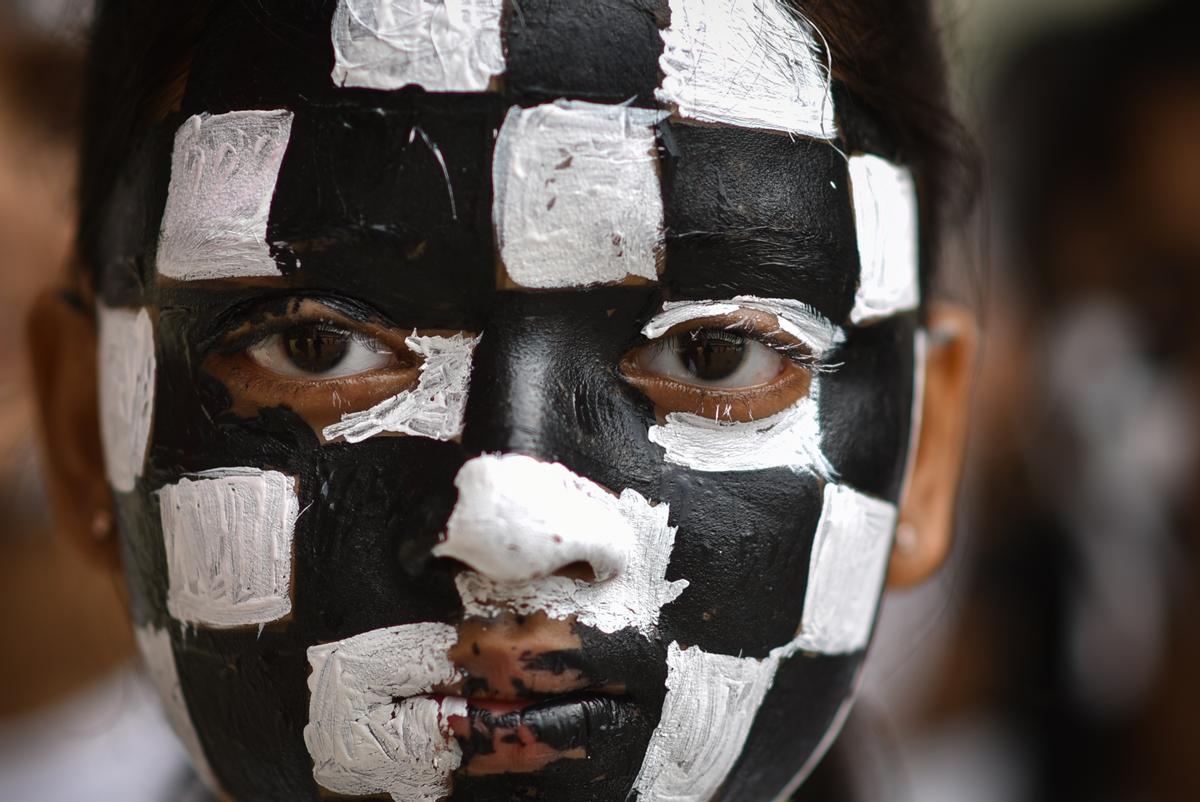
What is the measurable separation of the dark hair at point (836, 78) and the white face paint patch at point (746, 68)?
1.5 inches

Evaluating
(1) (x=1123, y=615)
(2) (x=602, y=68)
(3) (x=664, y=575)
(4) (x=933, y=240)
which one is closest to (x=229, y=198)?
(2) (x=602, y=68)

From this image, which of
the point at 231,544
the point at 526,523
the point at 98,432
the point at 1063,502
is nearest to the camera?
the point at 526,523

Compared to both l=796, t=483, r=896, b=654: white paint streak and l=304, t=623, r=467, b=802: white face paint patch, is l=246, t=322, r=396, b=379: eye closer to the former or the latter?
l=304, t=623, r=467, b=802: white face paint patch

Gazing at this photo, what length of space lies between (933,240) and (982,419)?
213cm

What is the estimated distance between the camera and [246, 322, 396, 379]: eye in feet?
3.46

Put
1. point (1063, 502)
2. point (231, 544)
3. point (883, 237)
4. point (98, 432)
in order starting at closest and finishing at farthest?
point (231, 544)
point (883, 237)
point (98, 432)
point (1063, 502)

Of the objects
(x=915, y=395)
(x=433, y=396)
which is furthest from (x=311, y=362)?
(x=915, y=395)

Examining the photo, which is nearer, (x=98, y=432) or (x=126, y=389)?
(x=126, y=389)

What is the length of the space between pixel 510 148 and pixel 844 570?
48 centimetres

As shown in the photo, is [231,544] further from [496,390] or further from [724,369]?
[724,369]

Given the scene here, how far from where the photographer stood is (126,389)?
1156 millimetres

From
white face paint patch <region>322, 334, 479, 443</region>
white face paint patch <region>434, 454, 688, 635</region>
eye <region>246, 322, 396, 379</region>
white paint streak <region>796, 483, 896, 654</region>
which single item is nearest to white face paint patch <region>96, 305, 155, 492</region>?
eye <region>246, 322, 396, 379</region>

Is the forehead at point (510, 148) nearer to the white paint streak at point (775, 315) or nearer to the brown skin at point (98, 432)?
the white paint streak at point (775, 315)

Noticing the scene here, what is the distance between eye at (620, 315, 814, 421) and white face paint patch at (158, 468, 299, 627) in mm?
307
